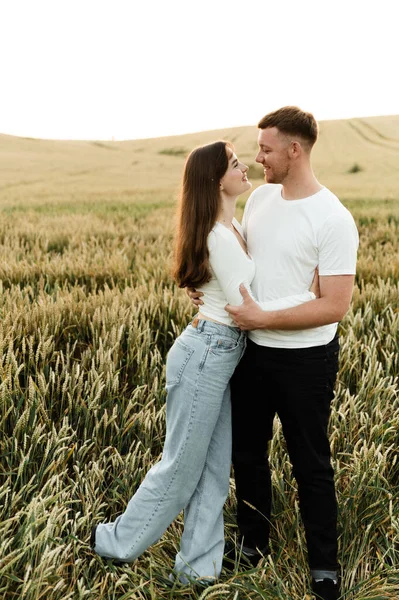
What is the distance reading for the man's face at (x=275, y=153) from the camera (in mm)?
1824

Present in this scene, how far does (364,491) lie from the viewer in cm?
210

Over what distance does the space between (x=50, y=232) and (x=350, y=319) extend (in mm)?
4551

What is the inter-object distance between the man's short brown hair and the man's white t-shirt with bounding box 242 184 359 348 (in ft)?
0.70

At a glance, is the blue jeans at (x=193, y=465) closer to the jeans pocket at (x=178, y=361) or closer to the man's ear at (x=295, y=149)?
the jeans pocket at (x=178, y=361)

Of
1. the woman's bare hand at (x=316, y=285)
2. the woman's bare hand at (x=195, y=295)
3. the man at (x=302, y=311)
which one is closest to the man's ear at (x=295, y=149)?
the man at (x=302, y=311)

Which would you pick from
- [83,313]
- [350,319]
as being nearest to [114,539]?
[83,313]

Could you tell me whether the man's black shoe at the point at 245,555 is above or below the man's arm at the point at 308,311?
below

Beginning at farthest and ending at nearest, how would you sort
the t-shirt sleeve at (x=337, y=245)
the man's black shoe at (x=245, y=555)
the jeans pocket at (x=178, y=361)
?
the man's black shoe at (x=245, y=555), the jeans pocket at (x=178, y=361), the t-shirt sleeve at (x=337, y=245)

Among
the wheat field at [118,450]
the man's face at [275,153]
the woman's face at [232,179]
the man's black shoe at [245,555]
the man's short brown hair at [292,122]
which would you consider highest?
the man's short brown hair at [292,122]

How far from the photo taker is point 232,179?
182 centimetres

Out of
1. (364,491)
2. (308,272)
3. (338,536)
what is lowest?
(338,536)

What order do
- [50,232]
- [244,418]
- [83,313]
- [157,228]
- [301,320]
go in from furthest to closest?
1. [157,228]
2. [50,232]
3. [83,313]
4. [244,418]
5. [301,320]

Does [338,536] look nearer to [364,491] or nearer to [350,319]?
[364,491]

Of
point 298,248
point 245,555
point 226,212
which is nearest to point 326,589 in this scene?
point 245,555
